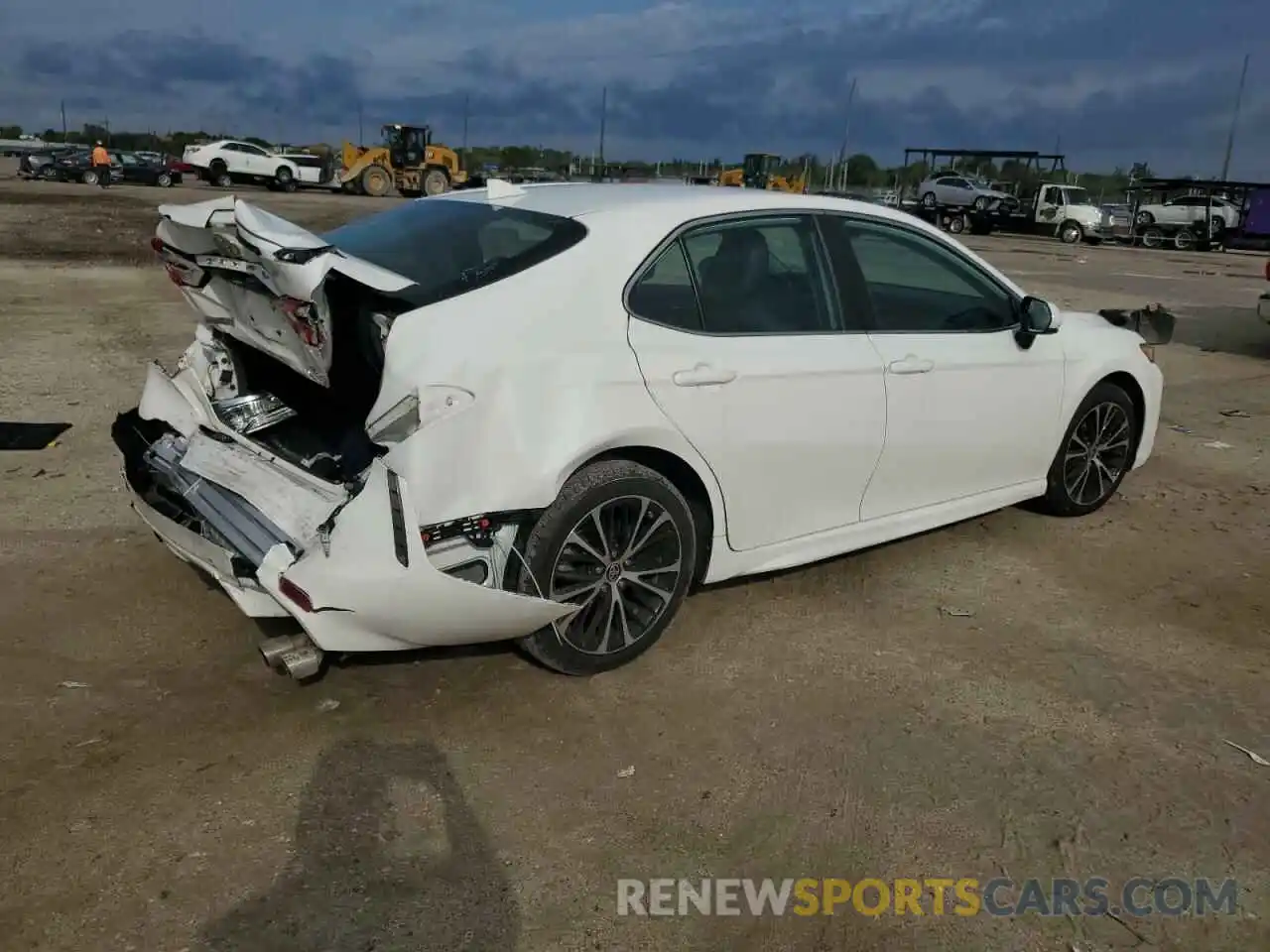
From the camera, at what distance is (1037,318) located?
4.77 meters

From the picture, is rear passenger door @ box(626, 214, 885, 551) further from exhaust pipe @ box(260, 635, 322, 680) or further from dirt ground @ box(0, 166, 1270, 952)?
exhaust pipe @ box(260, 635, 322, 680)

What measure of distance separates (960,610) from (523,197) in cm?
254

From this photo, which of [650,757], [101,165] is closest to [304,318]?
[650,757]

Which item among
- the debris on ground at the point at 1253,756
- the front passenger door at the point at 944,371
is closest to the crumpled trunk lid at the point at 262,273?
the front passenger door at the point at 944,371

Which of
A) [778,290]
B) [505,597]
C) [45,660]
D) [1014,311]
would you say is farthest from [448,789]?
[1014,311]

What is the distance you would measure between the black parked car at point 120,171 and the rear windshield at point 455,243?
134 ft

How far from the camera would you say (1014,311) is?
4867mm

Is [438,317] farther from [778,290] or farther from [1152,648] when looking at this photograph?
[1152,648]

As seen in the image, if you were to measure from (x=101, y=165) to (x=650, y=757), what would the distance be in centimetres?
4231

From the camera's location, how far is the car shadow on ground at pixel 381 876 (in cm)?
249

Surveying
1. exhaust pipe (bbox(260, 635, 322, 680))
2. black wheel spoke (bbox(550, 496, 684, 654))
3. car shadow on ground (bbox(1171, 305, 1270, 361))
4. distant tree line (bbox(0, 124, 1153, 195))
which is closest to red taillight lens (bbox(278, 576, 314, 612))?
exhaust pipe (bbox(260, 635, 322, 680))

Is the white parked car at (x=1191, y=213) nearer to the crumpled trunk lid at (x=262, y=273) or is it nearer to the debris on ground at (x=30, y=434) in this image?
the debris on ground at (x=30, y=434)

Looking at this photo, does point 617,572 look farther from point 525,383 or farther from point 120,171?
point 120,171

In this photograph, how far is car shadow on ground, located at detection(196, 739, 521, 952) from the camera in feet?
8.16
